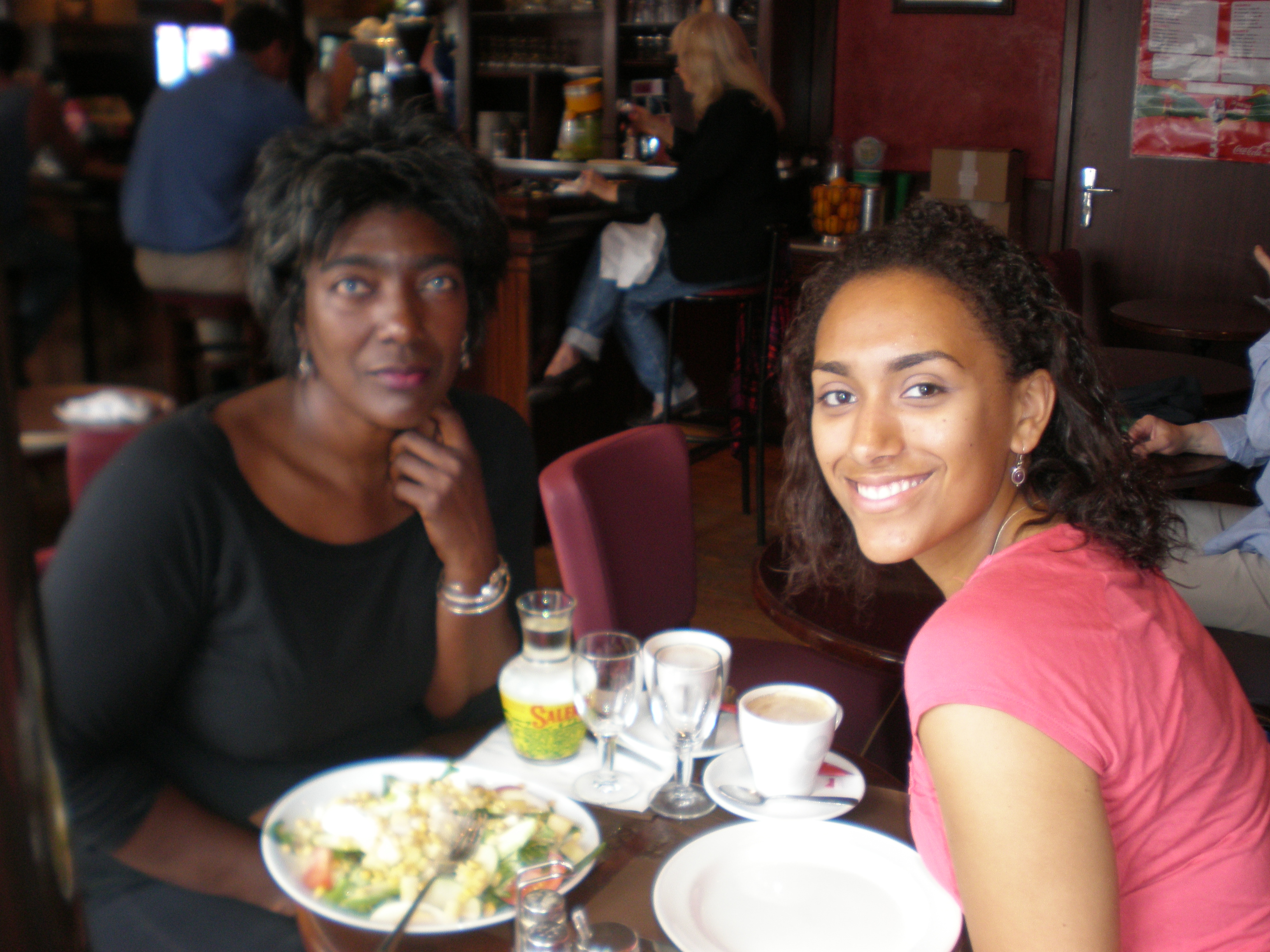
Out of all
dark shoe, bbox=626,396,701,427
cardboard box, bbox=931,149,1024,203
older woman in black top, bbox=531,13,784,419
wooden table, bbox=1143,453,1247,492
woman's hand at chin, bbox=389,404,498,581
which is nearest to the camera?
woman's hand at chin, bbox=389,404,498,581

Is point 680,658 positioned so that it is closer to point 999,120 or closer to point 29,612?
point 29,612

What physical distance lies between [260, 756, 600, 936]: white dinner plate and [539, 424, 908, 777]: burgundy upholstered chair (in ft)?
2.57

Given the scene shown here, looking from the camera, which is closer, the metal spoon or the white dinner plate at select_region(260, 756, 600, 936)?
the white dinner plate at select_region(260, 756, 600, 936)

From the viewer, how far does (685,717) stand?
1070mm

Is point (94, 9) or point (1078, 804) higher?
point (94, 9)

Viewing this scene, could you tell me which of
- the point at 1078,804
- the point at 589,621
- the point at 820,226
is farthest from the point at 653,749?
the point at 820,226

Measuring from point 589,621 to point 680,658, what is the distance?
699 millimetres

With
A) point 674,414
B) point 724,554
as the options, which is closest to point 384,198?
point 724,554

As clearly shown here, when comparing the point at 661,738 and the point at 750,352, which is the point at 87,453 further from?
the point at 750,352

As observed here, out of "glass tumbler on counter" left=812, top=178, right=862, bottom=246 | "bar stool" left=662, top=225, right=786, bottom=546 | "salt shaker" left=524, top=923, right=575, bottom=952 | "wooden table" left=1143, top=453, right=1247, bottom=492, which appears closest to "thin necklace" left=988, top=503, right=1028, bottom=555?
"salt shaker" left=524, top=923, right=575, bottom=952

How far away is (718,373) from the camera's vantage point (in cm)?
499

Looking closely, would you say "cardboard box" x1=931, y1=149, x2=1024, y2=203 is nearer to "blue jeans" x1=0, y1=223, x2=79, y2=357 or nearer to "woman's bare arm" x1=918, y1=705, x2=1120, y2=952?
"woman's bare arm" x1=918, y1=705, x2=1120, y2=952

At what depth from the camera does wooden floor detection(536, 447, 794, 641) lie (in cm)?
327

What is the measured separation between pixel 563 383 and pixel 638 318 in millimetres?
408
